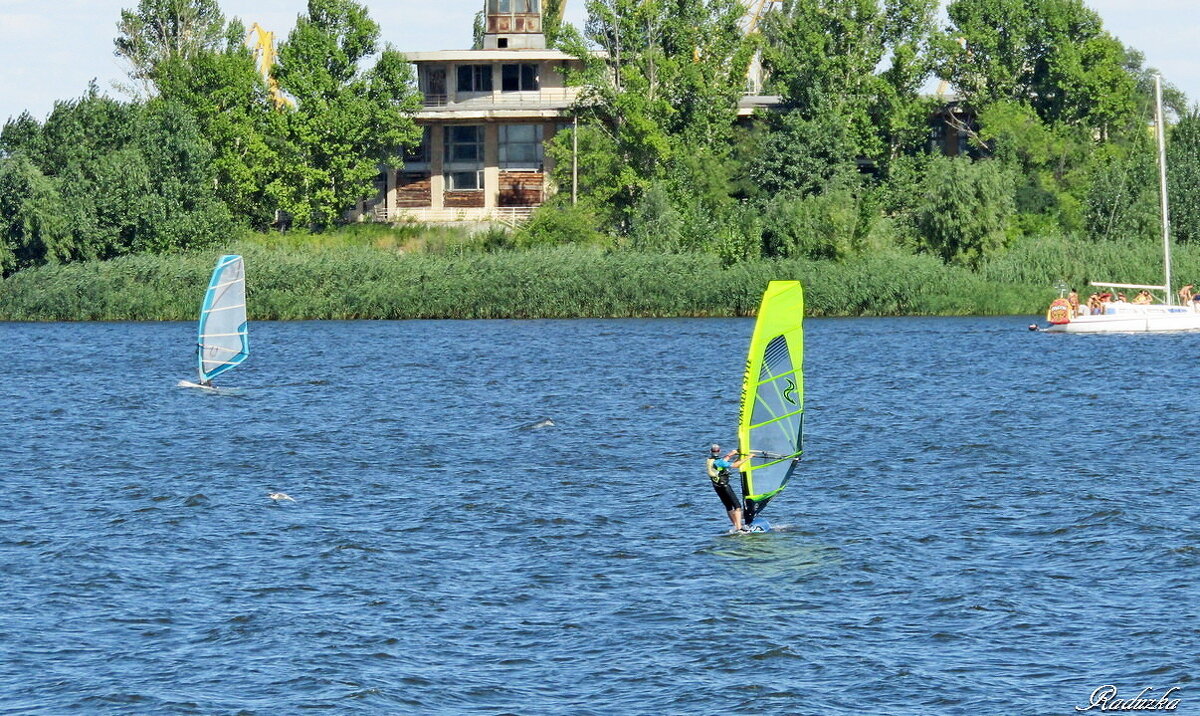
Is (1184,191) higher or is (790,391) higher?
(1184,191)

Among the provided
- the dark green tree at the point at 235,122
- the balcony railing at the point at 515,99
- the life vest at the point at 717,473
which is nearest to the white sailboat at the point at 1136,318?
the balcony railing at the point at 515,99

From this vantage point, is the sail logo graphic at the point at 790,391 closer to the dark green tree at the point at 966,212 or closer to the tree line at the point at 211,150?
the dark green tree at the point at 966,212

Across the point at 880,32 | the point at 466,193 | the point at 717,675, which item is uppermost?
the point at 880,32

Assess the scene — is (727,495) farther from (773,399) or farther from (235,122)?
(235,122)

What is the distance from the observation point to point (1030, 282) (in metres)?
97.9

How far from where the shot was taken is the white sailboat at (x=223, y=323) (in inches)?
2379

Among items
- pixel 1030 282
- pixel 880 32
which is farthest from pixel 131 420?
pixel 880 32

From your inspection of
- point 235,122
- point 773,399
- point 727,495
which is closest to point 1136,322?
point 235,122

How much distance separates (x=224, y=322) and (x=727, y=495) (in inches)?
1343

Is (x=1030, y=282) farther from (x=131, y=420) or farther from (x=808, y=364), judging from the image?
(x=131, y=420)

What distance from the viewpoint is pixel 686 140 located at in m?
112

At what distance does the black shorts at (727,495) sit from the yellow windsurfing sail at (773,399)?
205 millimetres

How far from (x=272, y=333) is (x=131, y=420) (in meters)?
37.3

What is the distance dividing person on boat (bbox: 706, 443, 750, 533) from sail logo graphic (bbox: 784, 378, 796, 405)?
143 centimetres
